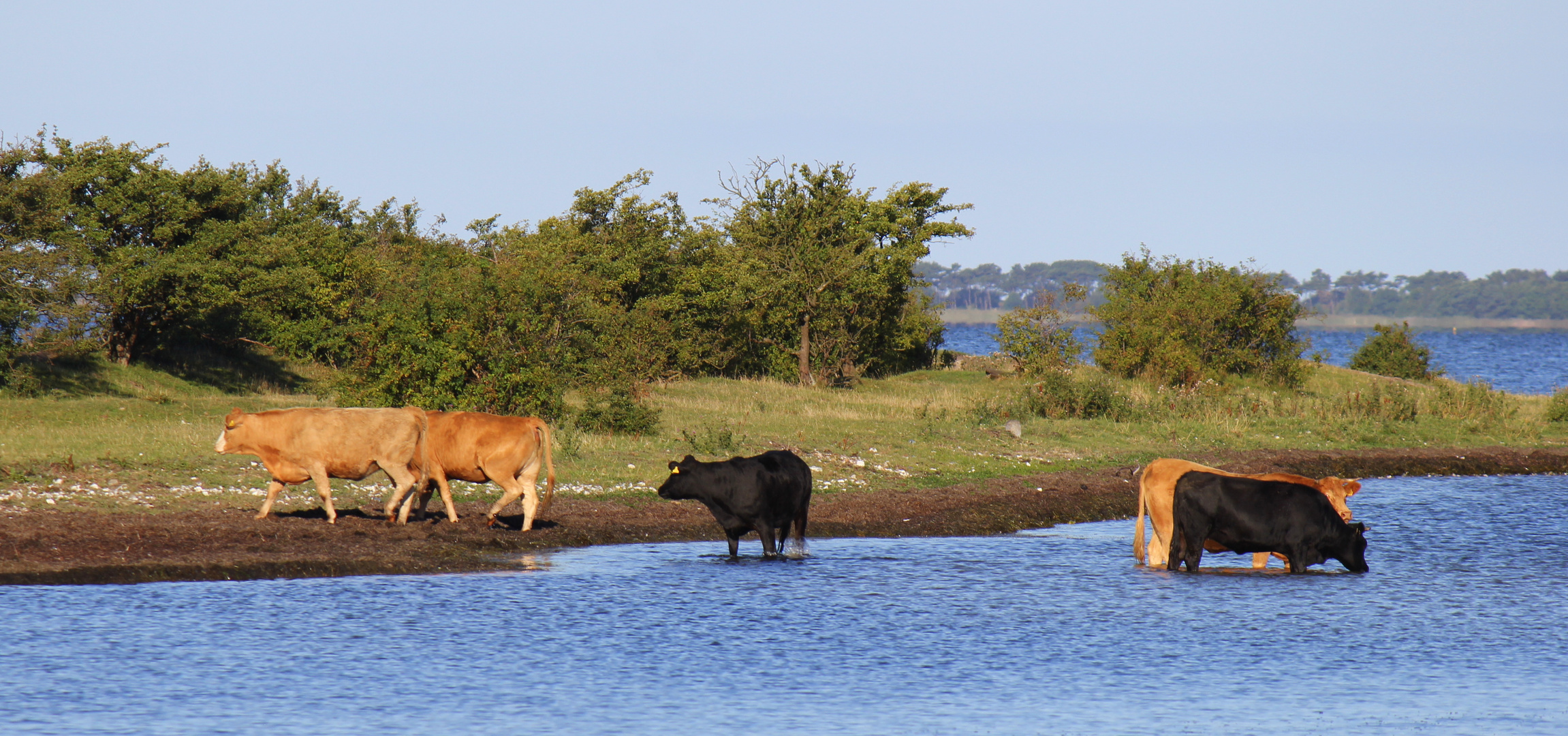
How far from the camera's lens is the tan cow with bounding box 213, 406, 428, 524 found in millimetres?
16266

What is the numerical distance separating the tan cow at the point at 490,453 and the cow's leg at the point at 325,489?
81cm

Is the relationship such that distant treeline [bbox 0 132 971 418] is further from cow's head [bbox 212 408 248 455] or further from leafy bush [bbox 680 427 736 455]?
cow's head [bbox 212 408 248 455]

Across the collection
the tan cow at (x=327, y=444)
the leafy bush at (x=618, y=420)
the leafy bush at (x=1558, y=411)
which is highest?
the tan cow at (x=327, y=444)

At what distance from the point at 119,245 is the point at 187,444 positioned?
60.4 ft

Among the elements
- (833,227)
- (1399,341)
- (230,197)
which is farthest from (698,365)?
(1399,341)

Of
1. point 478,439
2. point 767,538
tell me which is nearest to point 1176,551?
point 767,538

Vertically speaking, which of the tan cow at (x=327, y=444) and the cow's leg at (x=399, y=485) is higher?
the tan cow at (x=327, y=444)

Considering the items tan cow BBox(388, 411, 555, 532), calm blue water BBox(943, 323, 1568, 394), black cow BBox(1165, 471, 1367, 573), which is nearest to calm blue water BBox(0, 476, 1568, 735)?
black cow BBox(1165, 471, 1367, 573)

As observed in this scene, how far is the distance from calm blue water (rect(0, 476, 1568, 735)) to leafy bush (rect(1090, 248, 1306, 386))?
28795mm

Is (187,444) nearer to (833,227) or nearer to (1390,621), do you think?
(1390,621)

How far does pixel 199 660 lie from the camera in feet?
35.4

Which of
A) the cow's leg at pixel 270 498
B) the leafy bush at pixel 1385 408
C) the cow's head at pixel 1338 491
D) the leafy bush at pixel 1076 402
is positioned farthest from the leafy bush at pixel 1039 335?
the cow's leg at pixel 270 498

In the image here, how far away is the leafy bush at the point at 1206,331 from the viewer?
44.6m

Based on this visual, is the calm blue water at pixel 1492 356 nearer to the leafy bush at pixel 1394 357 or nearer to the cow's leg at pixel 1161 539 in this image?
the leafy bush at pixel 1394 357
